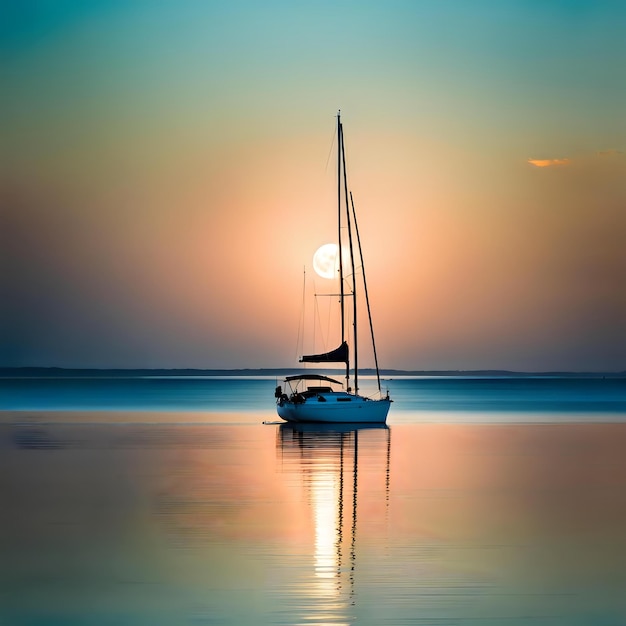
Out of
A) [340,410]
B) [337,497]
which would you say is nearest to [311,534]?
[337,497]

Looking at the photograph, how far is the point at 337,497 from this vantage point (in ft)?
87.8

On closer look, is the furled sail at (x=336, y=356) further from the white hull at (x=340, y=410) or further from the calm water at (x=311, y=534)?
the calm water at (x=311, y=534)

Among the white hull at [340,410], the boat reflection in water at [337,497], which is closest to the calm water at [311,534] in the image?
the boat reflection in water at [337,497]

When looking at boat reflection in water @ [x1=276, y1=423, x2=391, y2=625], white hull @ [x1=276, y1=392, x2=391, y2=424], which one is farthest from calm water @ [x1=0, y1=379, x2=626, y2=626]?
white hull @ [x1=276, y1=392, x2=391, y2=424]

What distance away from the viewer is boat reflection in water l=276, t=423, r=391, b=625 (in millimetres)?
15797

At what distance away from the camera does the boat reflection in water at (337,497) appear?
15797 mm

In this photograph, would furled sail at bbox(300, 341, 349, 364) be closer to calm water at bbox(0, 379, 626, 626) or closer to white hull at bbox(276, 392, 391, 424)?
white hull at bbox(276, 392, 391, 424)

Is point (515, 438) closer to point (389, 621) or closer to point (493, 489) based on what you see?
point (493, 489)

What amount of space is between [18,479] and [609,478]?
56.4 feet

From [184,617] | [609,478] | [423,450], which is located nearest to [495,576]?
[184,617]

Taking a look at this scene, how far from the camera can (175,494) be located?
27297 mm

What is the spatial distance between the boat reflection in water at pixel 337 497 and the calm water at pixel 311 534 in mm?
71

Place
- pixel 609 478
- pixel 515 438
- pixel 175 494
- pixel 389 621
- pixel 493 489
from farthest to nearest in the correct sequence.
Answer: pixel 515 438 → pixel 609 478 → pixel 493 489 → pixel 175 494 → pixel 389 621

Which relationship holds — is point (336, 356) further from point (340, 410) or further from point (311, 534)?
point (311, 534)
